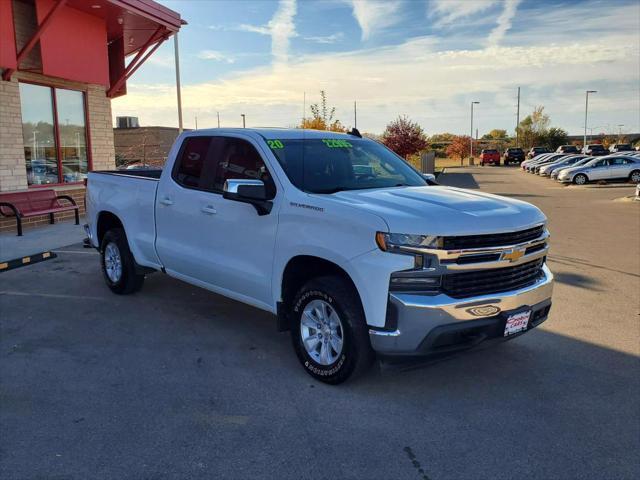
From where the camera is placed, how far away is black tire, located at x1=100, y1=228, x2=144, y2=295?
6.70 m

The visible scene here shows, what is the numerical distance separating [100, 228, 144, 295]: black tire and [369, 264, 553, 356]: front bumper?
3.87m

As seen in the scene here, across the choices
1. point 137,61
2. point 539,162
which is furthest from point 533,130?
point 137,61

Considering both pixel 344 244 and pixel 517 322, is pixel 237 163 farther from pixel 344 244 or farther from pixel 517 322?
pixel 517 322

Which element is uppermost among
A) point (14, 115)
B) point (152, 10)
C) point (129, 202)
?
point (152, 10)

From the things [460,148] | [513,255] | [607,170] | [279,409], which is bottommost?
[279,409]

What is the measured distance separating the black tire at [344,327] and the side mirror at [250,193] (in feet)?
2.52

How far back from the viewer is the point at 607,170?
30.3m

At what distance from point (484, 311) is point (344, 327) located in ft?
3.24

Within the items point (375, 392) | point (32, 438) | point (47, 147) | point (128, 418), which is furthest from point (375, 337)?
point (47, 147)

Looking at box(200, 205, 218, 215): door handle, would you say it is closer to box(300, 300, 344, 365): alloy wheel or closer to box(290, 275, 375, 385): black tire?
box(290, 275, 375, 385): black tire

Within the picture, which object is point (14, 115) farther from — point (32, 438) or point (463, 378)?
point (463, 378)

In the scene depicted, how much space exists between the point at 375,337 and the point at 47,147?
12536mm

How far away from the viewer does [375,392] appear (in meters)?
4.26

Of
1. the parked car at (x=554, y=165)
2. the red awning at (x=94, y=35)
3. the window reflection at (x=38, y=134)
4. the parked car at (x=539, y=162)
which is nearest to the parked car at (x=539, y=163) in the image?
the parked car at (x=539, y=162)
